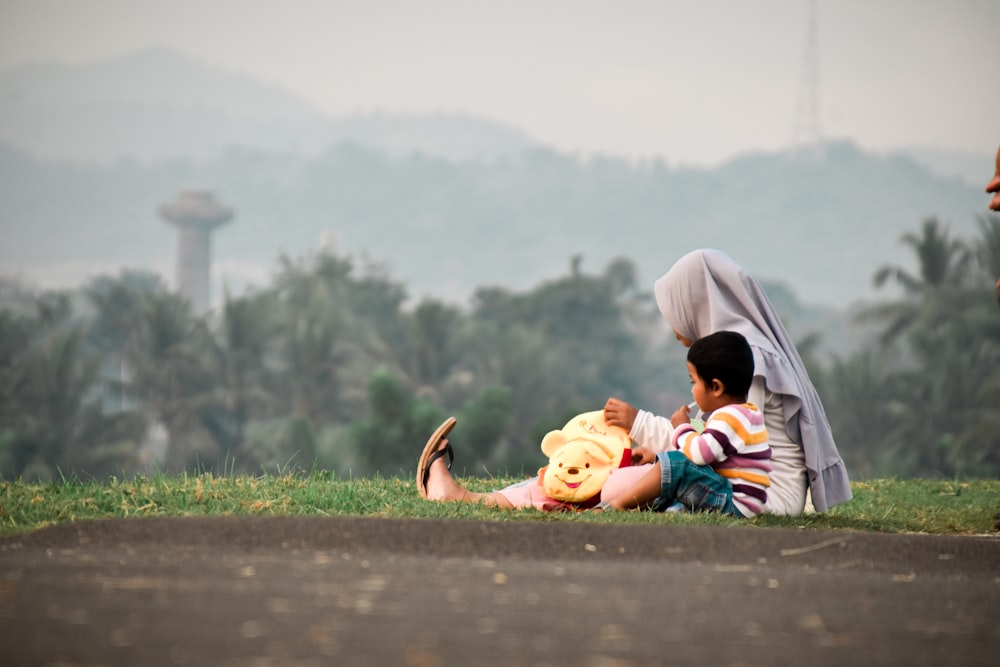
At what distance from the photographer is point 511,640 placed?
346 centimetres

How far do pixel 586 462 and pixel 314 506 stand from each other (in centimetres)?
128

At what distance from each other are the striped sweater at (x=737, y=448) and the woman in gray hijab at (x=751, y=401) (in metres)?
0.18

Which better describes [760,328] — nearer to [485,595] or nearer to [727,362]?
[727,362]

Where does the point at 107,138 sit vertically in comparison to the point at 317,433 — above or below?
above

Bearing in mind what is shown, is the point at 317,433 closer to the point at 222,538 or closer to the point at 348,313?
the point at 348,313

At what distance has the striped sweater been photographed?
5812mm

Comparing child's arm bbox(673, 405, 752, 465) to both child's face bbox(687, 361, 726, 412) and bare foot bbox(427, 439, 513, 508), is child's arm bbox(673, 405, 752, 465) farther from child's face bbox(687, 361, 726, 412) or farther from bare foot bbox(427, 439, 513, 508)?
bare foot bbox(427, 439, 513, 508)

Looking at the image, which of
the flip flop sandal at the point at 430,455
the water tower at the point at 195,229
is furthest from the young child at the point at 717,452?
the water tower at the point at 195,229

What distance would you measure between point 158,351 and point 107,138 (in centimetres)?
8280

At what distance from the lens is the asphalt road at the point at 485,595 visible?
335 centimetres

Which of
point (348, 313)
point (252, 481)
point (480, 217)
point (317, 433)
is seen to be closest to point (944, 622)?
point (252, 481)

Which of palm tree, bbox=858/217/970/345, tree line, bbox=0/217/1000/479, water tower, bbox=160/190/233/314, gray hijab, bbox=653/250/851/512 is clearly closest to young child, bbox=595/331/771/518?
gray hijab, bbox=653/250/851/512

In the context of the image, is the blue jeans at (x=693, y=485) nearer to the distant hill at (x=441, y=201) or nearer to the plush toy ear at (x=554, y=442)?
the plush toy ear at (x=554, y=442)

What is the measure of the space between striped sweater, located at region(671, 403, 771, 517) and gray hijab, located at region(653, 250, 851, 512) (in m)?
0.31
